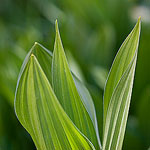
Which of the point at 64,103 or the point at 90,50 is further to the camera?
the point at 90,50

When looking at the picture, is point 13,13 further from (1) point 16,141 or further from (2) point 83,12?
(1) point 16,141

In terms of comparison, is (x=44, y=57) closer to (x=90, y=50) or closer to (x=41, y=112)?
(x=41, y=112)

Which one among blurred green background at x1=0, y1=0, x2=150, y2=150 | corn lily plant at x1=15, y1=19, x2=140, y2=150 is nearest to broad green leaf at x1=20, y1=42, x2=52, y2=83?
corn lily plant at x1=15, y1=19, x2=140, y2=150

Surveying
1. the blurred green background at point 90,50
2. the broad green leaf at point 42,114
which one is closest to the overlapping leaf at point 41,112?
the broad green leaf at point 42,114

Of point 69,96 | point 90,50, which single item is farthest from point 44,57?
point 90,50

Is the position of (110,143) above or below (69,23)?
below

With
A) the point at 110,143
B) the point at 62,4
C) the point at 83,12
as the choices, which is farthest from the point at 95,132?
the point at 62,4

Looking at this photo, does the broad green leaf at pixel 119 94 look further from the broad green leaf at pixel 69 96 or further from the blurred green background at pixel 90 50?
the blurred green background at pixel 90 50
